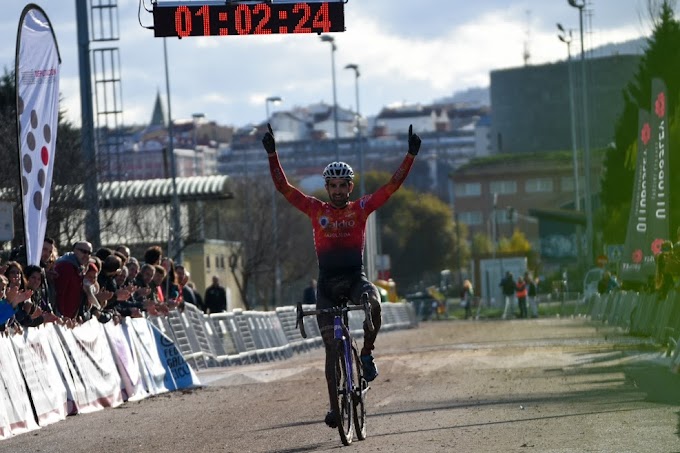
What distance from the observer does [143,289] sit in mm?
23094

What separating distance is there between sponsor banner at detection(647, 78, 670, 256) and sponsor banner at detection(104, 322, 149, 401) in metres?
11.8

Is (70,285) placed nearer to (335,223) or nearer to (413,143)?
(335,223)

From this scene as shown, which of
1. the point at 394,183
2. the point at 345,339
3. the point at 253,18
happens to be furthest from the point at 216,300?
the point at 345,339

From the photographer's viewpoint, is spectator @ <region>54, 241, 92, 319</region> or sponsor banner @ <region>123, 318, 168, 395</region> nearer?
spectator @ <region>54, 241, 92, 319</region>

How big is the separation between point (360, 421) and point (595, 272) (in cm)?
4276

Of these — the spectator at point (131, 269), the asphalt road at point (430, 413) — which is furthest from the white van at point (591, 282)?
the spectator at point (131, 269)

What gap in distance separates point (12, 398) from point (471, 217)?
5850 inches

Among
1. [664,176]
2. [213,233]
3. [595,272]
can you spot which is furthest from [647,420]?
[213,233]

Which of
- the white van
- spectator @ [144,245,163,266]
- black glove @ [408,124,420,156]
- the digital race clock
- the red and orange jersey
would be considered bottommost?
the white van

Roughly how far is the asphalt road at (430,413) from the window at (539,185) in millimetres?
124854

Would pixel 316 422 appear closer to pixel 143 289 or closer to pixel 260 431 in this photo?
pixel 260 431

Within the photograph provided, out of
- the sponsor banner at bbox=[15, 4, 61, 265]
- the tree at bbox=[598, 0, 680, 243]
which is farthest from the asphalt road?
the tree at bbox=[598, 0, 680, 243]

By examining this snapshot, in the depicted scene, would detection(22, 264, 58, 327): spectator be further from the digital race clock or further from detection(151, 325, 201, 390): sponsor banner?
detection(151, 325, 201, 390): sponsor banner

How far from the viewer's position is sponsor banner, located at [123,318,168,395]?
20672mm
